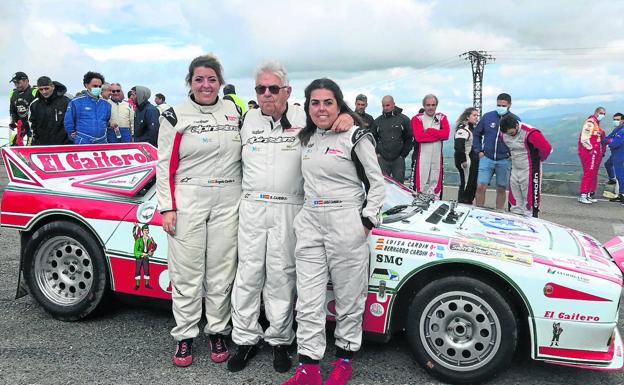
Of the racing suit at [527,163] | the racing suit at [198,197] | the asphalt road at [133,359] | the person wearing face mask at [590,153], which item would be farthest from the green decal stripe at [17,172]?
the person wearing face mask at [590,153]

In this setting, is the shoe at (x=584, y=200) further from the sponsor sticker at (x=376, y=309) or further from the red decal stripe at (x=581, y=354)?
the sponsor sticker at (x=376, y=309)

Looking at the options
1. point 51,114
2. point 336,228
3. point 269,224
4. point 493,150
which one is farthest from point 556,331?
point 51,114

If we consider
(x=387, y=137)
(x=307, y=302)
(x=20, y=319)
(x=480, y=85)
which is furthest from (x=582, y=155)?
(x=480, y=85)

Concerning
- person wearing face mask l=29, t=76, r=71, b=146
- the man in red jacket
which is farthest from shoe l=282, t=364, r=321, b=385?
person wearing face mask l=29, t=76, r=71, b=146

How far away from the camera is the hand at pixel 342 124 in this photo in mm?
2930

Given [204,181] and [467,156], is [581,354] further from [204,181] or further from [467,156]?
[467,156]

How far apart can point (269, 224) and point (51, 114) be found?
5.51 m

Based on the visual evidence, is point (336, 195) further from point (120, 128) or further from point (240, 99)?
point (120, 128)

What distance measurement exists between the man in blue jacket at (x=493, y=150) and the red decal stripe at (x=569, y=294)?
4.59m

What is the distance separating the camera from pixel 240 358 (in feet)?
10.7

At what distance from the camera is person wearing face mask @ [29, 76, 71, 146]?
7172 millimetres

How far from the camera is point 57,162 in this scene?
4160 mm

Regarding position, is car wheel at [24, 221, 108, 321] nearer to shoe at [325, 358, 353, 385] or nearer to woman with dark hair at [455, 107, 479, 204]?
shoe at [325, 358, 353, 385]

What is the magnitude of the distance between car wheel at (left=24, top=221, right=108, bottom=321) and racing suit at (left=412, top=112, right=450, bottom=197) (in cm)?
519
